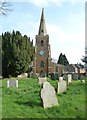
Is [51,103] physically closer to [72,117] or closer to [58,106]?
[58,106]

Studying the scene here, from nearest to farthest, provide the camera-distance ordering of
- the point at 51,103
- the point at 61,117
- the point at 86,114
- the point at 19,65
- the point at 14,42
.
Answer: the point at 61,117 < the point at 86,114 < the point at 51,103 < the point at 19,65 < the point at 14,42

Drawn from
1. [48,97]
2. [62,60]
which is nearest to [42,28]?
[62,60]

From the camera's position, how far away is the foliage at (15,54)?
2293 inches

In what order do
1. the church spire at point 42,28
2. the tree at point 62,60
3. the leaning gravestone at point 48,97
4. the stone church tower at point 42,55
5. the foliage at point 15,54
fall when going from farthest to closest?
the tree at point 62,60, the church spire at point 42,28, the stone church tower at point 42,55, the foliage at point 15,54, the leaning gravestone at point 48,97

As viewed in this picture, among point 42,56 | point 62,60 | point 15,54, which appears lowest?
point 15,54

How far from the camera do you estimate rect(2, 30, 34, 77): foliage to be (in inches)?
2293

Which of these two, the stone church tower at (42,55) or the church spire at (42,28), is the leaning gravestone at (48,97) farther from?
the church spire at (42,28)

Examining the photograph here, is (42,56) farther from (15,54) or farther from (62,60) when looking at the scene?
(62,60)

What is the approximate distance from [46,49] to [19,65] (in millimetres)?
33025

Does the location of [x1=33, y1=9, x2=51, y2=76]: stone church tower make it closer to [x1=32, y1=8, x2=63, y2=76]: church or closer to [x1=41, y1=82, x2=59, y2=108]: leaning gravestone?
[x1=32, y1=8, x2=63, y2=76]: church

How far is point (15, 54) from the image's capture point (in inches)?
2361

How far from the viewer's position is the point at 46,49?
299 ft

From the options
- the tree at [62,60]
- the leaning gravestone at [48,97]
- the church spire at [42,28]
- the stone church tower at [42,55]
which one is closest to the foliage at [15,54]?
the stone church tower at [42,55]

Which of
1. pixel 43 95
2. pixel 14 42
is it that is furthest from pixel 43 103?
pixel 14 42
